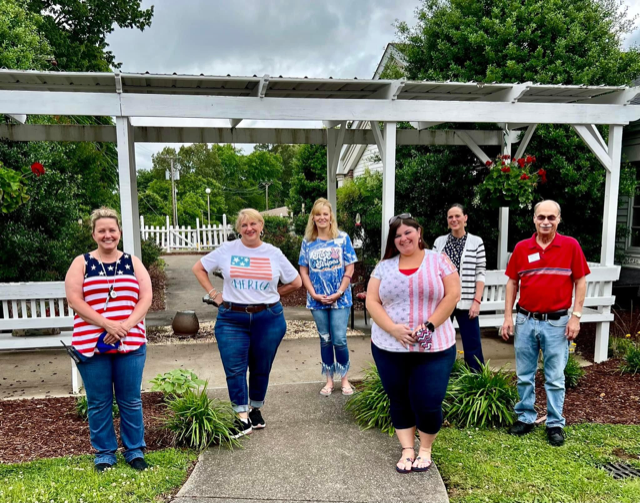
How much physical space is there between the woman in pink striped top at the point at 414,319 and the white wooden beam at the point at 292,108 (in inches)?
96.0

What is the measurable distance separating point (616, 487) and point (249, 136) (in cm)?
598

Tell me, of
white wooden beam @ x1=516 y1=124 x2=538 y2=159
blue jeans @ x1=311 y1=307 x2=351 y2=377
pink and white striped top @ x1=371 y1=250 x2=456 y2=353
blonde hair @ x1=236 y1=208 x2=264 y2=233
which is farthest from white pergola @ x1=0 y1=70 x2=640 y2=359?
pink and white striped top @ x1=371 y1=250 x2=456 y2=353

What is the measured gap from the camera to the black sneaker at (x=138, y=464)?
3156 mm

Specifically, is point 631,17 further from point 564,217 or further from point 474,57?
point 564,217

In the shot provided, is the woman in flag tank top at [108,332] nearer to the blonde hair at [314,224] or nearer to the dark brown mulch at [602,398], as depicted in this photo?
the blonde hair at [314,224]

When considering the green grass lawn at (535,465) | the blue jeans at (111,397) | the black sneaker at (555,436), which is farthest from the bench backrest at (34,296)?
the black sneaker at (555,436)

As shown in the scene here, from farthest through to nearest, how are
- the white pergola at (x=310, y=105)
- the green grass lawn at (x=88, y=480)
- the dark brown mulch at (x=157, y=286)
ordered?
the dark brown mulch at (x=157, y=286), the white pergola at (x=310, y=105), the green grass lawn at (x=88, y=480)

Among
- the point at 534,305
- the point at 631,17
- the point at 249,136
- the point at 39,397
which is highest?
the point at 631,17

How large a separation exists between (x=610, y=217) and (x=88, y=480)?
565 cm

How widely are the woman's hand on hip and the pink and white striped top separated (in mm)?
37

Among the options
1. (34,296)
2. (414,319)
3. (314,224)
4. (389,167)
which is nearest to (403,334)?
(414,319)

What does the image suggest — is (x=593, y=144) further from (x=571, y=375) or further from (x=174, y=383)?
(x=174, y=383)

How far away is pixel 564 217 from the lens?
808cm

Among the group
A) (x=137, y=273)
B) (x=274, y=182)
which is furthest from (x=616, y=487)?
(x=274, y=182)
